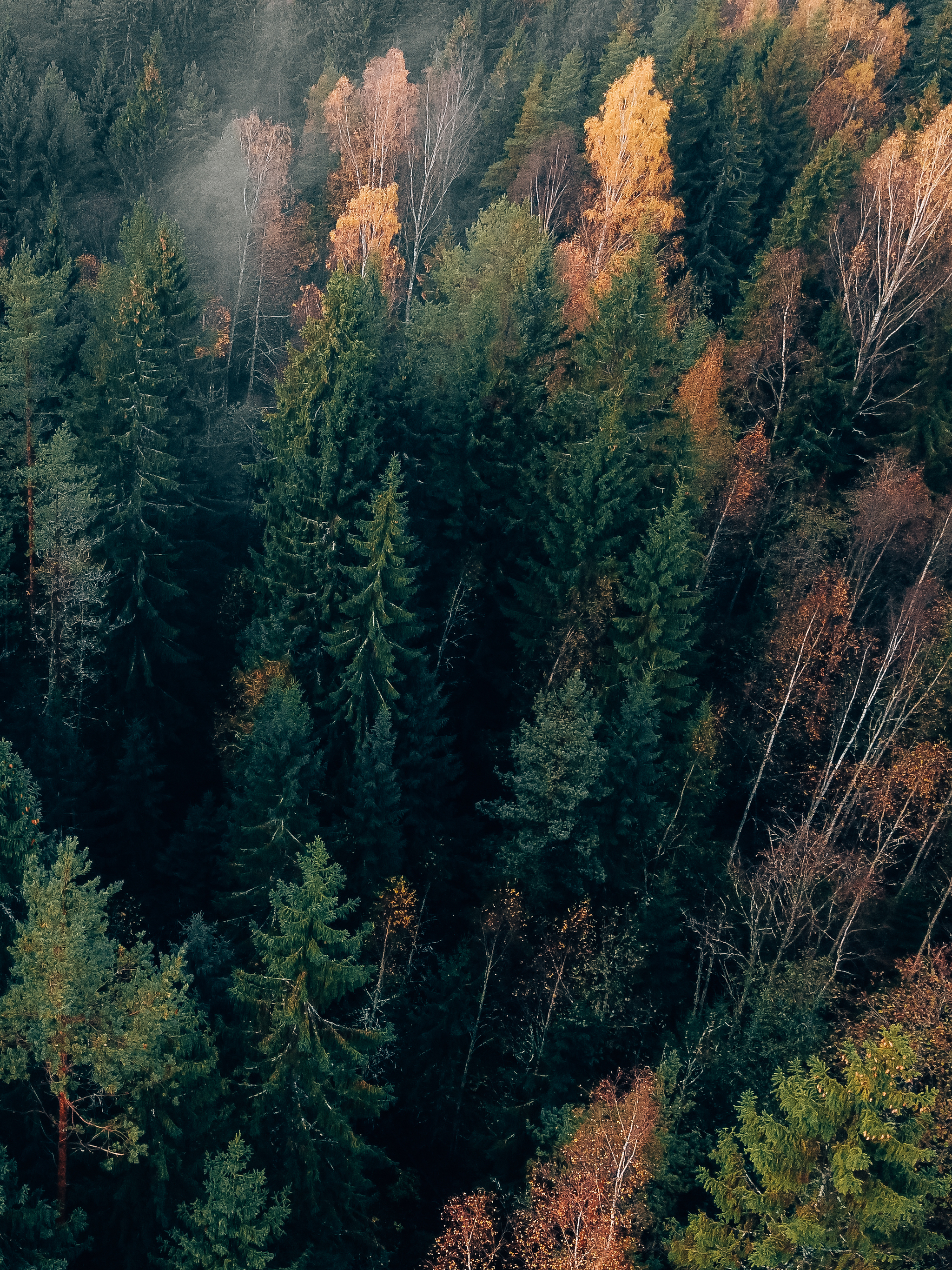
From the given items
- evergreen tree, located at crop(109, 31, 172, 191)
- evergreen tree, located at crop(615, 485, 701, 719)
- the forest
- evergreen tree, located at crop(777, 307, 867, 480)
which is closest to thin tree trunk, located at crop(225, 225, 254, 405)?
the forest

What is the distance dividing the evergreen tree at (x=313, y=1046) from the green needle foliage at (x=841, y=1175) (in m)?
7.62

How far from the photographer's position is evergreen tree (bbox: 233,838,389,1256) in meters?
20.2

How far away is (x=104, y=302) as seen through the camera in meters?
36.2

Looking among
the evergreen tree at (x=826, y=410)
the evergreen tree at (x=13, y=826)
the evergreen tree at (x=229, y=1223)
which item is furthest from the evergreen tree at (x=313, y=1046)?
the evergreen tree at (x=826, y=410)

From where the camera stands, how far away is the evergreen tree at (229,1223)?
1794cm

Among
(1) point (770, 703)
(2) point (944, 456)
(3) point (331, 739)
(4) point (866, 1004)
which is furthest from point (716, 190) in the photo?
(4) point (866, 1004)

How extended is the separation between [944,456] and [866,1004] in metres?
22.1

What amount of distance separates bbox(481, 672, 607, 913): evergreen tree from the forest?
129 mm

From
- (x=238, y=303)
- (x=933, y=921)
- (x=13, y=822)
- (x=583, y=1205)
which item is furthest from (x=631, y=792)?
(x=238, y=303)

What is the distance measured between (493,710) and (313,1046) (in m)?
17.2

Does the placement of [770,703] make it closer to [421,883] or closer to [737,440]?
[737,440]

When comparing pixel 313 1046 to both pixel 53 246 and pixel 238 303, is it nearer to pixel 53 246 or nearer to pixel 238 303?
pixel 53 246

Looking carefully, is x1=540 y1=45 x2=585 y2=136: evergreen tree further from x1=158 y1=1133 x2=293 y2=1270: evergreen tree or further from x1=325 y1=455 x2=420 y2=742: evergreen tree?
x1=158 y1=1133 x2=293 y2=1270: evergreen tree

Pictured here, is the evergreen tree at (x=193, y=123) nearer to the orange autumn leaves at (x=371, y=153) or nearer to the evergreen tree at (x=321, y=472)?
the orange autumn leaves at (x=371, y=153)
